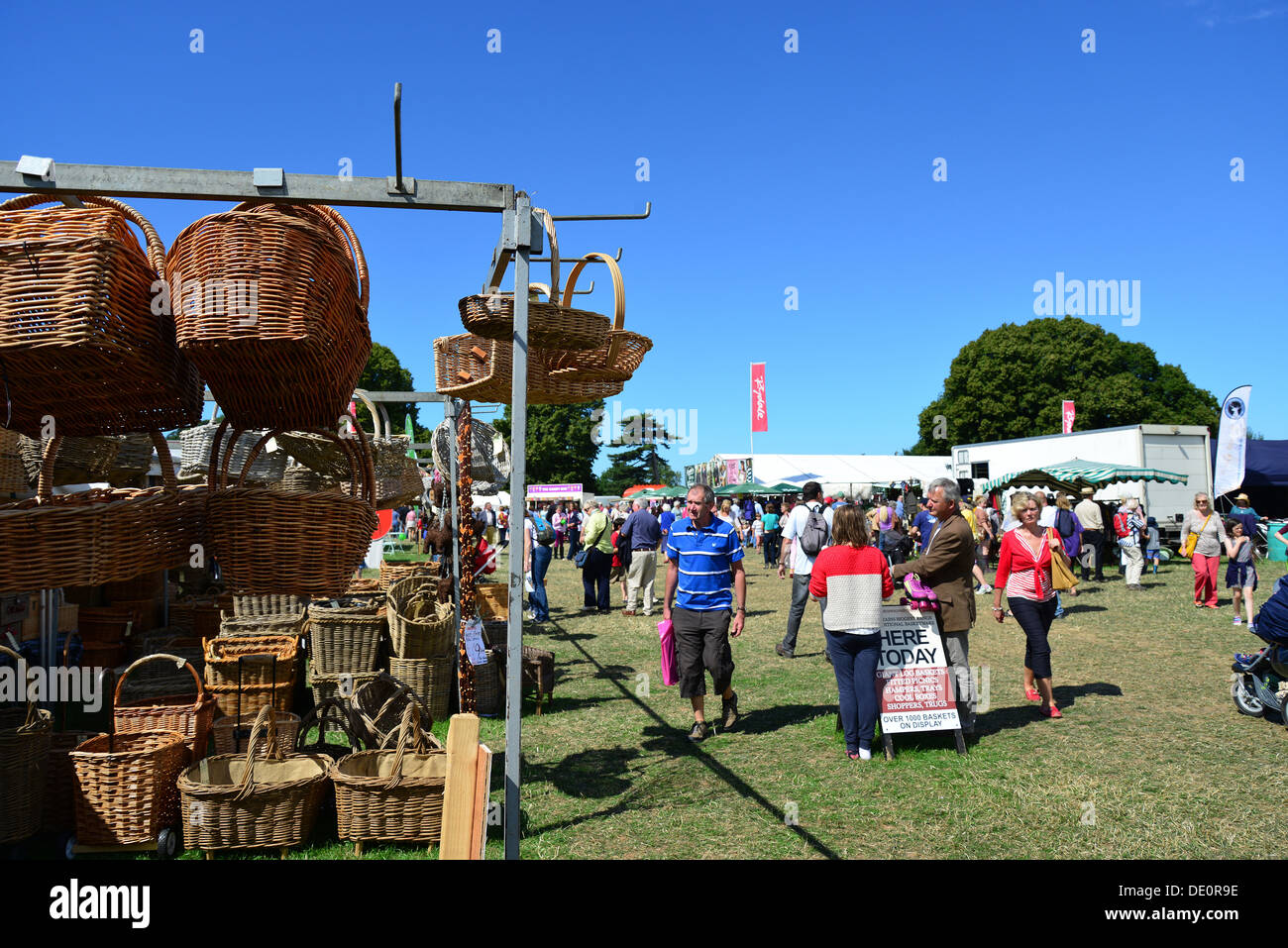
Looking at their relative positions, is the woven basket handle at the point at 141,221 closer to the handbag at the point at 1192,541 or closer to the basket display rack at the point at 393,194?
the basket display rack at the point at 393,194

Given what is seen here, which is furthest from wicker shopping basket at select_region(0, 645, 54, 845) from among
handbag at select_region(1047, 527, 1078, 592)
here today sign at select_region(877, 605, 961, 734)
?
handbag at select_region(1047, 527, 1078, 592)

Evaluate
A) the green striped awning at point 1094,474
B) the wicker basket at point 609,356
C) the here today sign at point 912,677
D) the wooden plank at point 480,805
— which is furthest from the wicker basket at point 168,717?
the green striped awning at point 1094,474

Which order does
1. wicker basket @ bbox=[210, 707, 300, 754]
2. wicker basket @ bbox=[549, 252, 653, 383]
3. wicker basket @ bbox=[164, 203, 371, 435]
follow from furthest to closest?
wicker basket @ bbox=[210, 707, 300, 754] → wicker basket @ bbox=[549, 252, 653, 383] → wicker basket @ bbox=[164, 203, 371, 435]

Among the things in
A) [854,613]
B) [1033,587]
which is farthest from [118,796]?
[1033,587]

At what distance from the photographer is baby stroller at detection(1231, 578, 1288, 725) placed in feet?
19.8

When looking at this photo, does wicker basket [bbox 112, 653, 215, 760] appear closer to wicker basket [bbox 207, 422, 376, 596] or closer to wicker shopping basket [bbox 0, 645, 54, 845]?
wicker shopping basket [bbox 0, 645, 54, 845]

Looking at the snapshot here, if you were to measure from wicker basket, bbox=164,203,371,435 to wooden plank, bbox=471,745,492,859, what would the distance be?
129cm

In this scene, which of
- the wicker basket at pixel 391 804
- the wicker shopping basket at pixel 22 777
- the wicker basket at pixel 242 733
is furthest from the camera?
the wicker basket at pixel 242 733

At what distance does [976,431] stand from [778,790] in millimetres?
42517

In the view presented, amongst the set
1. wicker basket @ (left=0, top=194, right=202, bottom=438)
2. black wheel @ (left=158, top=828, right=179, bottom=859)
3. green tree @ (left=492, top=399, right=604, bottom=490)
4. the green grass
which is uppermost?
green tree @ (left=492, top=399, right=604, bottom=490)

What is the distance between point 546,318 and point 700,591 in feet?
11.2

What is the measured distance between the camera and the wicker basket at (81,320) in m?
2.08

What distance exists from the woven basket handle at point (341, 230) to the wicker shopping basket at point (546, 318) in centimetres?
65
